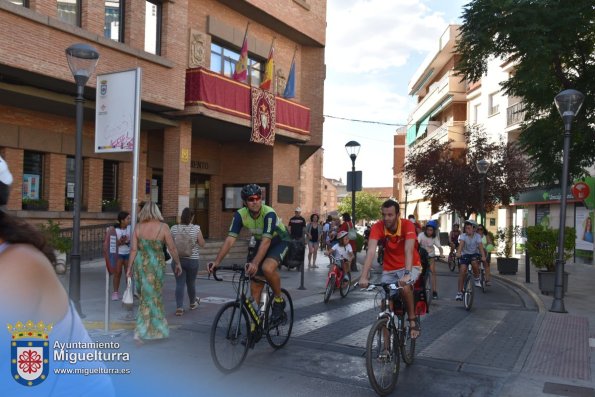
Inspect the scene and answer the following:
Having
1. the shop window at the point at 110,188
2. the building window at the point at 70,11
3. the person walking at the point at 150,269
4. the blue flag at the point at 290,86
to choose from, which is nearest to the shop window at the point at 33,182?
the shop window at the point at 110,188

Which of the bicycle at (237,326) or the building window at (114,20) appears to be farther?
the building window at (114,20)

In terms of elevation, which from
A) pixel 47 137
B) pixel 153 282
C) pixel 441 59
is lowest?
pixel 153 282

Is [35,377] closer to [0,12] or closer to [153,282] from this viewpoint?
[153,282]

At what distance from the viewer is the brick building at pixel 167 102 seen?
14.2 meters

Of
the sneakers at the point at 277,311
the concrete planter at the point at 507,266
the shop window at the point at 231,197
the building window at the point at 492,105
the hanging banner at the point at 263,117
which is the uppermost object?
the building window at the point at 492,105

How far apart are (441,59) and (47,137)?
1467 inches

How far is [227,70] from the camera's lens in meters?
21.7

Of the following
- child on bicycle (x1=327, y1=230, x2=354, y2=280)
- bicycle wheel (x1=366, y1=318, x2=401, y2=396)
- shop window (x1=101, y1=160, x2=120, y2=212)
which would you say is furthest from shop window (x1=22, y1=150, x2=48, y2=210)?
bicycle wheel (x1=366, y1=318, x2=401, y2=396)

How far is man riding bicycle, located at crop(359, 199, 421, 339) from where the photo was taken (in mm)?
5938

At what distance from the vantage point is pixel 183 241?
895 centimetres

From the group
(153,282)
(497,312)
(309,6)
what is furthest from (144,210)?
(309,6)

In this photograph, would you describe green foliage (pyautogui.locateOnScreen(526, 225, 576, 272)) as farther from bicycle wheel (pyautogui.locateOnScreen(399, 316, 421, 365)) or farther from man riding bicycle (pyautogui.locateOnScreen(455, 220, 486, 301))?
bicycle wheel (pyautogui.locateOnScreen(399, 316, 421, 365))

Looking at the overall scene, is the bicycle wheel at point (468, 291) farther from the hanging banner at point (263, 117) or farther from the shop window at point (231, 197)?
the shop window at point (231, 197)

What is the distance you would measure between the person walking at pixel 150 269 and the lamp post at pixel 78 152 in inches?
35.3
